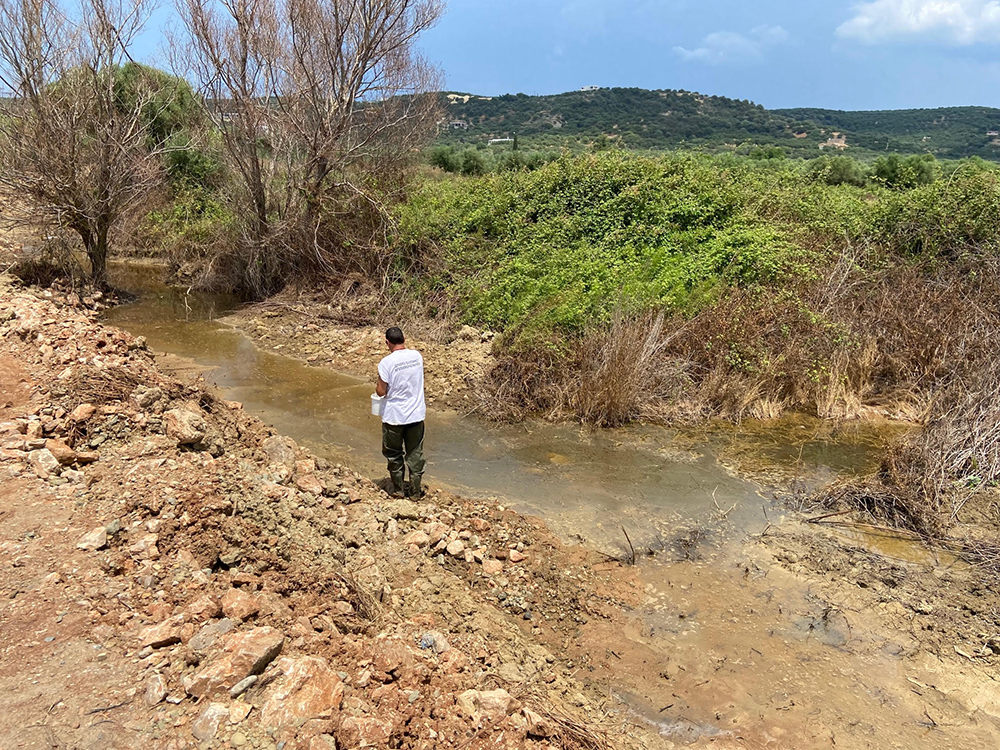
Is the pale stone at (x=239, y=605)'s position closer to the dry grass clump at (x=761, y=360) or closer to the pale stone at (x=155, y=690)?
the pale stone at (x=155, y=690)

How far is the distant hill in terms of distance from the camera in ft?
148

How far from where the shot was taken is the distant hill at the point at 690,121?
148 ft

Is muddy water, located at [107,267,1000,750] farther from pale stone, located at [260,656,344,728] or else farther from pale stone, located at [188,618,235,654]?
pale stone, located at [188,618,235,654]

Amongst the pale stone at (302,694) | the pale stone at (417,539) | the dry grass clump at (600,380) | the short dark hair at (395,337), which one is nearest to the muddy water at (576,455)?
the dry grass clump at (600,380)

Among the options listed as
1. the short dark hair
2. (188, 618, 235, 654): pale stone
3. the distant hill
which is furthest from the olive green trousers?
the distant hill

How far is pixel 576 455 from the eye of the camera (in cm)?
755

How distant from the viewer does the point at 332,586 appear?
4211 mm

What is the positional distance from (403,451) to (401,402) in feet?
1.90

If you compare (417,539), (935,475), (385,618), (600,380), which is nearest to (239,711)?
(385,618)

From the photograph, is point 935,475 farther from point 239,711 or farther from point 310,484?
point 239,711

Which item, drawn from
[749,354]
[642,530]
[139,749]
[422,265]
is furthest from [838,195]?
[139,749]

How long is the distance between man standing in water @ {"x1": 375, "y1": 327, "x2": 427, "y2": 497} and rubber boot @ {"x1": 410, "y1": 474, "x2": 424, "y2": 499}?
0.13 ft

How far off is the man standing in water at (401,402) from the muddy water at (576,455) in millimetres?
968

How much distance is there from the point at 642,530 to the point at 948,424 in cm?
353
